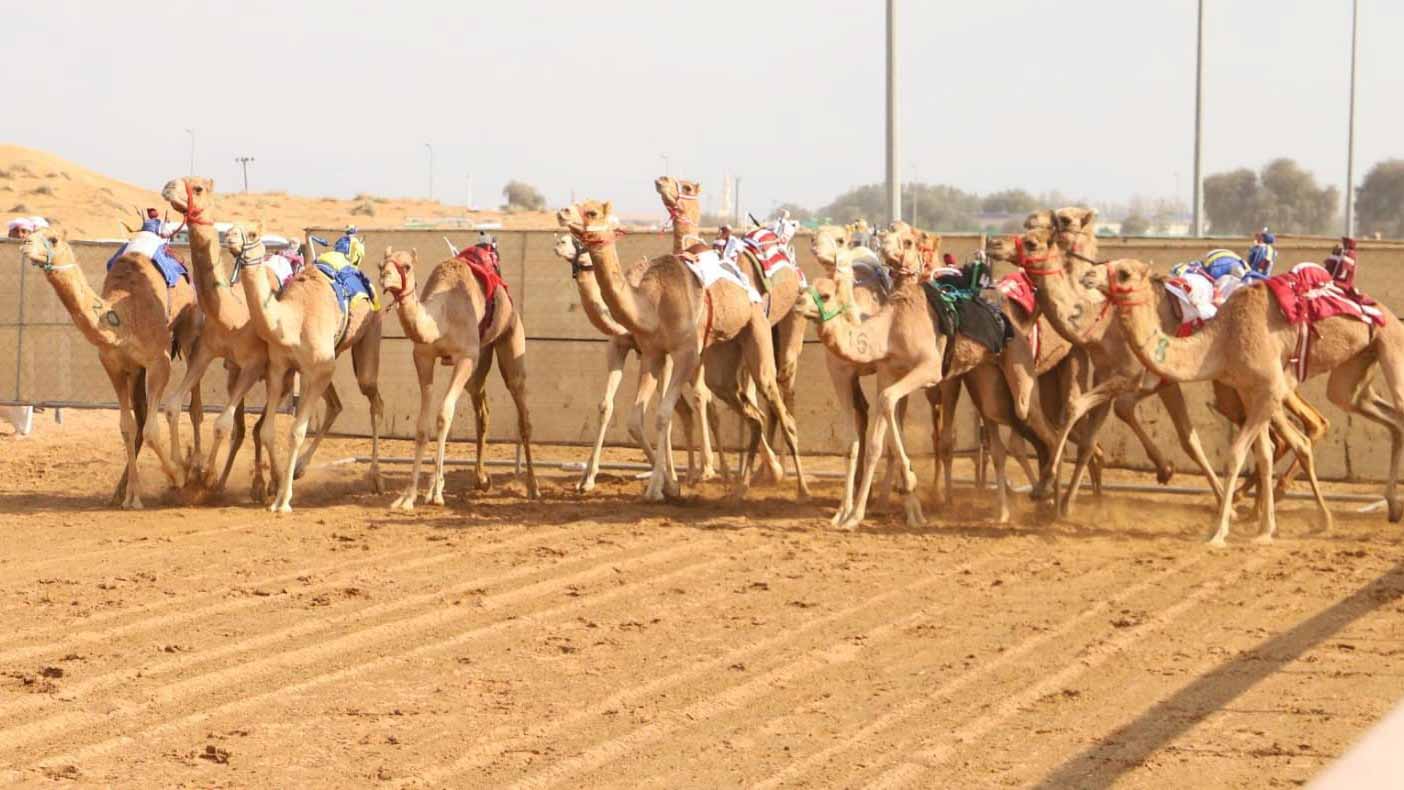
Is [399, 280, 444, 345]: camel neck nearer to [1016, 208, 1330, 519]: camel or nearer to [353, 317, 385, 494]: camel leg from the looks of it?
[353, 317, 385, 494]: camel leg

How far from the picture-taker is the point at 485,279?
49.4 feet

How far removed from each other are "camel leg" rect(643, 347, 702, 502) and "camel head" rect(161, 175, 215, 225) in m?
3.74

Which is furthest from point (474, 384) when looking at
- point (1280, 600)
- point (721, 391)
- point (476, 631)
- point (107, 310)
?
point (1280, 600)

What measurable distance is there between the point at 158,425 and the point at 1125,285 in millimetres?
7541

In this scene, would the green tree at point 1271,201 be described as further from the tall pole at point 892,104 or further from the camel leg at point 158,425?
the camel leg at point 158,425

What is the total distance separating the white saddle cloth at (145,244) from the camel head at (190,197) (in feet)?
4.96

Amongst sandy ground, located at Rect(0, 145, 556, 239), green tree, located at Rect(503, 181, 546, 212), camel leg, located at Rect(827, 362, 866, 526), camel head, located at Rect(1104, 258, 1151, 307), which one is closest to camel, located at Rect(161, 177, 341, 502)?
camel leg, located at Rect(827, 362, 866, 526)

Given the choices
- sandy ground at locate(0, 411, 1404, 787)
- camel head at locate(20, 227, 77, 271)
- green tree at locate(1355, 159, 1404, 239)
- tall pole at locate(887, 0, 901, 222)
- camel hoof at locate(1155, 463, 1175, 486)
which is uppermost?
green tree at locate(1355, 159, 1404, 239)

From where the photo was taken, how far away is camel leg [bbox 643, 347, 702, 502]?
14.5 m

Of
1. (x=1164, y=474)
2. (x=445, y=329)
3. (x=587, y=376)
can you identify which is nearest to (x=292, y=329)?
(x=445, y=329)

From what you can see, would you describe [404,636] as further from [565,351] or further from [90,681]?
[565,351]

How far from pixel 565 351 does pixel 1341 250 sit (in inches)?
289

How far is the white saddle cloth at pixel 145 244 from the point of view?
14836 mm

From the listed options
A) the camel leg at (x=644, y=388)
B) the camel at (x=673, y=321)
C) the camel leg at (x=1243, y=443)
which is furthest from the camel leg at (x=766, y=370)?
the camel leg at (x=1243, y=443)
